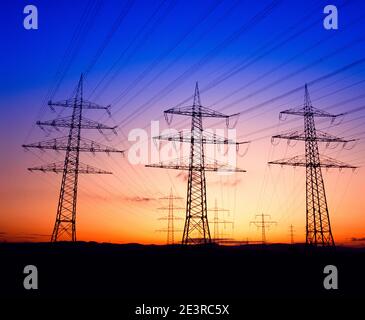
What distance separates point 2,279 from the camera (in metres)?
31.7

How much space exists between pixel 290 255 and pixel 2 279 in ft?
75.5

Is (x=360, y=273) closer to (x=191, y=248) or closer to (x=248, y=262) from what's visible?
(x=248, y=262)
